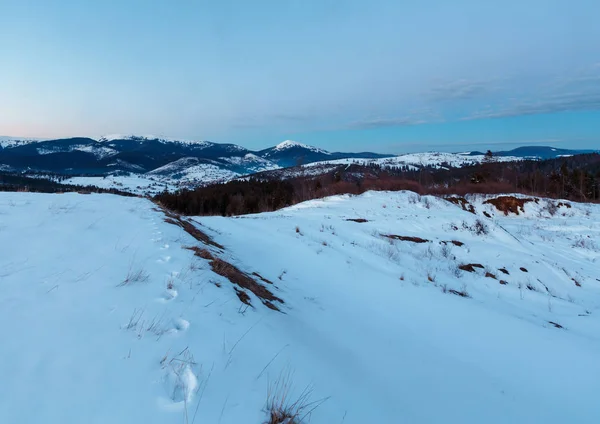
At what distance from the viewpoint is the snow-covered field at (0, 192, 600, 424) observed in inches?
86.3

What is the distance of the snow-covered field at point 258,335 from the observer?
2.19m

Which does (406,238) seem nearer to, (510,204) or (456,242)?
(456,242)

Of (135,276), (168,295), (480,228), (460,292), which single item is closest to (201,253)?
(135,276)

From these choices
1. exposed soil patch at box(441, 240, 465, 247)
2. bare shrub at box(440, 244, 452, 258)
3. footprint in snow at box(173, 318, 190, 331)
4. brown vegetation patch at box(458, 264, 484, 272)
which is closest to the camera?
footprint in snow at box(173, 318, 190, 331)

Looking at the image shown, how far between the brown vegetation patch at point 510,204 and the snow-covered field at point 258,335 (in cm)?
1738

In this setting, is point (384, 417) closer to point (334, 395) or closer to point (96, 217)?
point (334, 395)

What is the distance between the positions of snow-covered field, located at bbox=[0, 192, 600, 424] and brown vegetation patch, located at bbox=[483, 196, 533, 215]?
684 inches

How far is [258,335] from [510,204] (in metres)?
27.7

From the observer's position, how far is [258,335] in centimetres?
325

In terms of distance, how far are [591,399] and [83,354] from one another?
573cm

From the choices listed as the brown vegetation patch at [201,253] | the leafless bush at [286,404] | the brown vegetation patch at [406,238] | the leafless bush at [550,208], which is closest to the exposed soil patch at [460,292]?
the brown vegetation patch at [406,238]

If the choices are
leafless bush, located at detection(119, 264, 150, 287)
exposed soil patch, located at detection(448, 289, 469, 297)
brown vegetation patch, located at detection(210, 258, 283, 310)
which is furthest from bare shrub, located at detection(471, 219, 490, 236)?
leafless bush, located at detection(119, 264, 150, 287)

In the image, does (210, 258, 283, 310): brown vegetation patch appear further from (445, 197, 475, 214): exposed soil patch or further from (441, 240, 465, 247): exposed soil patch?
(445, 197, 475, 214): exposed soil patch

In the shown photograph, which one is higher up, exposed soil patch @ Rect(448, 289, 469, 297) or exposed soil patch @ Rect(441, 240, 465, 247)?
exposed soil patch @ Rect(441, 240, 465, 247)
